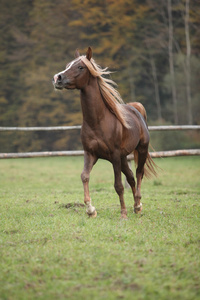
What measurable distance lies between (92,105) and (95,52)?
21.8 meters

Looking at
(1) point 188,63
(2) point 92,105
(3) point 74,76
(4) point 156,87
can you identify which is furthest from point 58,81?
(4) point 156,87

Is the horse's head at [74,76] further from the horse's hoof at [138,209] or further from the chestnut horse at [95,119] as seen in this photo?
the horse's hoof at [138,209]

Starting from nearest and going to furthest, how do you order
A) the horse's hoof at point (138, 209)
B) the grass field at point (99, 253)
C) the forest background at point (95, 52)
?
the grass field at point (99, 253) → the horse's hoof at point (138, 209) → the forest background at point (95, 52)

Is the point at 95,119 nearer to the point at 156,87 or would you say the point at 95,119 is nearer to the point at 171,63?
the point at 171,63

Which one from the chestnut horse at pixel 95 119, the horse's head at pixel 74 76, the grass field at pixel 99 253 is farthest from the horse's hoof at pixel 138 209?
the horse's head at pixel 74 76

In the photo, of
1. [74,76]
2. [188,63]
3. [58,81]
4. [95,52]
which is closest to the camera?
[58,81]

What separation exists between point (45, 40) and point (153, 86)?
857 centimetres

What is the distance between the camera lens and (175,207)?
6297 mm

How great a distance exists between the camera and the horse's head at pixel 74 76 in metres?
4.93

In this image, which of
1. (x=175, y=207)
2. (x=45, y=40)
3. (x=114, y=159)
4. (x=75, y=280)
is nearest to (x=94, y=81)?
(x=114, y=159)

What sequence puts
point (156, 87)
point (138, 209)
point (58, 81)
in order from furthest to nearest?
point (156, 87) < point (138, 209) < point (58, 81)

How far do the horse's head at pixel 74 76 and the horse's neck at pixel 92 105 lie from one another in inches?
4.0

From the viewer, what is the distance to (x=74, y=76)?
5016 millimetres

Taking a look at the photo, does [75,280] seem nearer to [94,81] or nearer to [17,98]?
[94,81]
